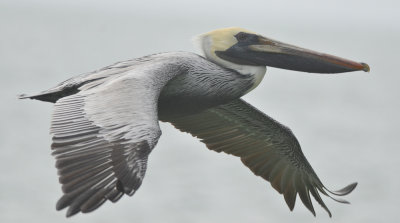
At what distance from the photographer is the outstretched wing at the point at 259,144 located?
402 inches

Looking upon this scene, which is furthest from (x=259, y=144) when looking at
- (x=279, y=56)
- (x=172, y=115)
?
(x=172, y=115)

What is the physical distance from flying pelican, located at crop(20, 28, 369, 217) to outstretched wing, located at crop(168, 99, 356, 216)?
0.04ft

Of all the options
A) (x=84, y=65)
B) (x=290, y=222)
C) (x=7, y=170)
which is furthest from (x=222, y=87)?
(x=84, y=65)

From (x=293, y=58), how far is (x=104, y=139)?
307cm

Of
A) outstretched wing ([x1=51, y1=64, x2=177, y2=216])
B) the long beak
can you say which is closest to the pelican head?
the long beak

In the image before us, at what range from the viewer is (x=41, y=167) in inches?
983

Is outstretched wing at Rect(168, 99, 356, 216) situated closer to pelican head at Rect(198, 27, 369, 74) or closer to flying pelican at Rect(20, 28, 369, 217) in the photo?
flying pelican at Rect(20, 28, 369, 217)

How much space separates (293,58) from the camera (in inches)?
365

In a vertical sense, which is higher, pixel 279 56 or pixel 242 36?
pixel 242 36

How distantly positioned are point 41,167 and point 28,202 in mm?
4392

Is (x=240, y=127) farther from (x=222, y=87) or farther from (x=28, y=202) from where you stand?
(x=28, y=202)

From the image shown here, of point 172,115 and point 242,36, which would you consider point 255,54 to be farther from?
point 172,115

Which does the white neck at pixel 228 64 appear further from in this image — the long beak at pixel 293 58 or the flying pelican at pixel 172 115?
the long beak at pixel 293 58

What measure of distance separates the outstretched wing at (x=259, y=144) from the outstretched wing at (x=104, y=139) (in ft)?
8.25
